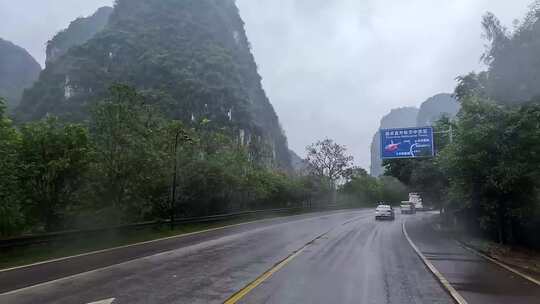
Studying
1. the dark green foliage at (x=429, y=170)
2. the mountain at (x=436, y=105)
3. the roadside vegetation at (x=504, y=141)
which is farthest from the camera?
Answer: the mountain at (x=436, y=105)

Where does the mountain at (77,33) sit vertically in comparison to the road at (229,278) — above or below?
above

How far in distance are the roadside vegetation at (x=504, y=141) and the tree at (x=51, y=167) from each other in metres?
17.0

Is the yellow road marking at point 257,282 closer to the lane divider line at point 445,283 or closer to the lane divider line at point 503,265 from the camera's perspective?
the lane divider line at point 445,283

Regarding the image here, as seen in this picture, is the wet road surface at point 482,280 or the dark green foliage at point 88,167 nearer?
the wet road surface at point 482,280

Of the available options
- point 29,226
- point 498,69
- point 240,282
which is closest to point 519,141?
point 498,69

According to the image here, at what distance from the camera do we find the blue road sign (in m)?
30.0

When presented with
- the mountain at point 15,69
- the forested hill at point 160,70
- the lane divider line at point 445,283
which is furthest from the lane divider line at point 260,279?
the mountain at point 15,69

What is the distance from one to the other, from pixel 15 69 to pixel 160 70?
6222 cm

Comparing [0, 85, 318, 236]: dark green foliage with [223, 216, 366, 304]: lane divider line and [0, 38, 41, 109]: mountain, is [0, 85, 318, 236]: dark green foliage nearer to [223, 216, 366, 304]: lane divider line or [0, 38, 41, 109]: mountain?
[223, 216, 366, 304]: lane divider line

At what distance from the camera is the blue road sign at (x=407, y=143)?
3000 cm

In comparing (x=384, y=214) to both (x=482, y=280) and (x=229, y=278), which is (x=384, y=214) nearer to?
(x=482, y=280)

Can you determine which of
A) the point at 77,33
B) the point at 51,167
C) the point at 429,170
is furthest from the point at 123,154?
the point at 77,33

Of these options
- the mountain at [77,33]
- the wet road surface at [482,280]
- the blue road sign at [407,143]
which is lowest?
the wet road surface at [482,280]

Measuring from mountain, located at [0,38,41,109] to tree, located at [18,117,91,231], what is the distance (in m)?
116
